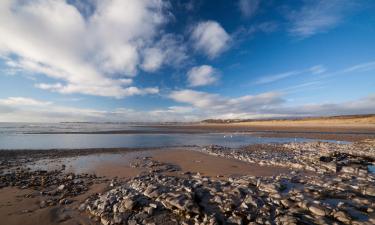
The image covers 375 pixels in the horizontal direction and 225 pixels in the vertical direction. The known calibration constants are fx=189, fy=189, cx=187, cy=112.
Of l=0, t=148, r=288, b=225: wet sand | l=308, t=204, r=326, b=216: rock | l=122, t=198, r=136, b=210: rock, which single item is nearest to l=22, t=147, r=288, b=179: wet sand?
l=0, t=148, r=288, b=225: wet sand

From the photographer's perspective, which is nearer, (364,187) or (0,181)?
(364,187)

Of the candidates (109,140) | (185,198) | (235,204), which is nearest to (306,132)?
(109,140)

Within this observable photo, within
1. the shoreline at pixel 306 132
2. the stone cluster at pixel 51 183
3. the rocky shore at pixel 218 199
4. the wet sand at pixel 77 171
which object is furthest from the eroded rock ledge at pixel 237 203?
the shoreline at pixel 306 132

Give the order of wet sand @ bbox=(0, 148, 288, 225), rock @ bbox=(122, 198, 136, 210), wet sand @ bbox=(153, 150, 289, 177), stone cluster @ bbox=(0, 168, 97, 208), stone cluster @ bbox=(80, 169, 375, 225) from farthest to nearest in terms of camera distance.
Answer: wet sand @ bbox=(153, 150, 289, 177) < stone cluster @ bbox=(0, 168, 97, 208) < rock @ bbox=(122, 198, 136, 210) < wet sand @ bbox=(0, 148, 288, 225) < stone cluster @ bbox=(80, 169, 375, 225)

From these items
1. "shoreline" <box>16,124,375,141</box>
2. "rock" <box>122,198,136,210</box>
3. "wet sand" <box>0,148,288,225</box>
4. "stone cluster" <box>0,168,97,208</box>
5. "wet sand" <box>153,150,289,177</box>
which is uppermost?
"rock" <box>122,198,136,210</box>

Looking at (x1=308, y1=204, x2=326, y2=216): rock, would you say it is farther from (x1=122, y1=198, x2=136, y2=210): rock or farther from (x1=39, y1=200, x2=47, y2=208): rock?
(x1=39, y1=200, x2=47, y2=208): rock

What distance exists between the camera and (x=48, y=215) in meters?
6.29

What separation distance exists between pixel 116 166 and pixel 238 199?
29.9ft

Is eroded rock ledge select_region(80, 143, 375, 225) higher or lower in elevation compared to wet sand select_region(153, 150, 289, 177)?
higher

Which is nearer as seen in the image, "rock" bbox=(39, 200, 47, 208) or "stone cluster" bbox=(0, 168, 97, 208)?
"rock" bbox=(39, 200, 47, 208)

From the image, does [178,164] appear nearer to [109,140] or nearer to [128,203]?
[128,203]

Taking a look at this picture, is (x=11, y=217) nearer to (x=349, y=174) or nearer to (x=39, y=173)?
(x=39, y=173)

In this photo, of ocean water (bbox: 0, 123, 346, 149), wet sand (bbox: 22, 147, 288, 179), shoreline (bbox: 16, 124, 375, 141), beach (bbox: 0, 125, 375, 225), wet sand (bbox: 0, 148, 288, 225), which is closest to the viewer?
beach (bbox: 0, 125, 375, 225)

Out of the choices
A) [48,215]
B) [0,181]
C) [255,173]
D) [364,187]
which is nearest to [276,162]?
[255,173]
